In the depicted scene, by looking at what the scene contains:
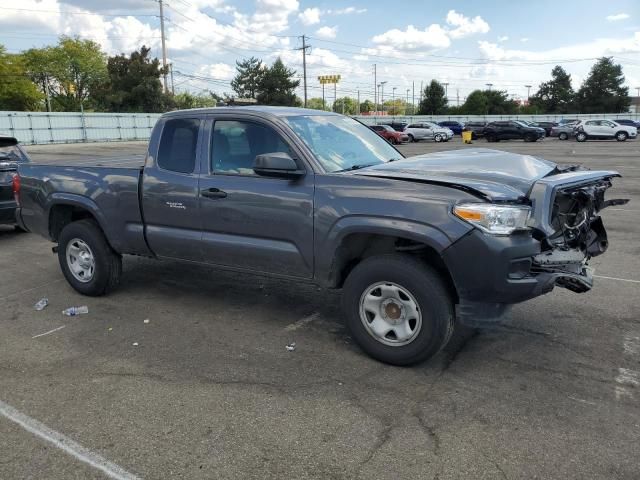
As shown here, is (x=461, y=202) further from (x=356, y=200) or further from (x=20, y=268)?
(x=20, y=268)

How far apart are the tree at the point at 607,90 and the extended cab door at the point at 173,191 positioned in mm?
95356

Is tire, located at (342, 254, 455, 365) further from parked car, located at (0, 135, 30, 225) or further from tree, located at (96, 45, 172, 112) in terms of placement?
tree, located at (96, 45, 172, 112)

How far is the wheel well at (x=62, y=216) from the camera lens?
19.9 ft

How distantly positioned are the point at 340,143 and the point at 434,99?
90.2 meters

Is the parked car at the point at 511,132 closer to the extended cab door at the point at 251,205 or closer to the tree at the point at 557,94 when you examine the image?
the extended cab door at the point at 251,205

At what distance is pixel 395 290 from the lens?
158 inches

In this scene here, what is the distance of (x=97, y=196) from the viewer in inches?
219

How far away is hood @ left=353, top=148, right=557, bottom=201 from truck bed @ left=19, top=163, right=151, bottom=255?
2331 mm

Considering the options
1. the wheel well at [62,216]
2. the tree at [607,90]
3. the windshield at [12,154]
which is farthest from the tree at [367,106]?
the wheel well at [62,216]

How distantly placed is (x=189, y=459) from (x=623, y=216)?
9.53 m

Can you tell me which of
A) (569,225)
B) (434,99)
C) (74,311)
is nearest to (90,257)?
(74,311)

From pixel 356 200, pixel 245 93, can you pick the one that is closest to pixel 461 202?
pixel 356 200

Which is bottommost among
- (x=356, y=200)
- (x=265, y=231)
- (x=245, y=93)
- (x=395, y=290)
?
(x=395, y=290)

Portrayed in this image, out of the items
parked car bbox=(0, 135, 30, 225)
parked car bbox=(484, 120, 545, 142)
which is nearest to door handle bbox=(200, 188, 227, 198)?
parked car bbox=(0, 135, 30, 225)
